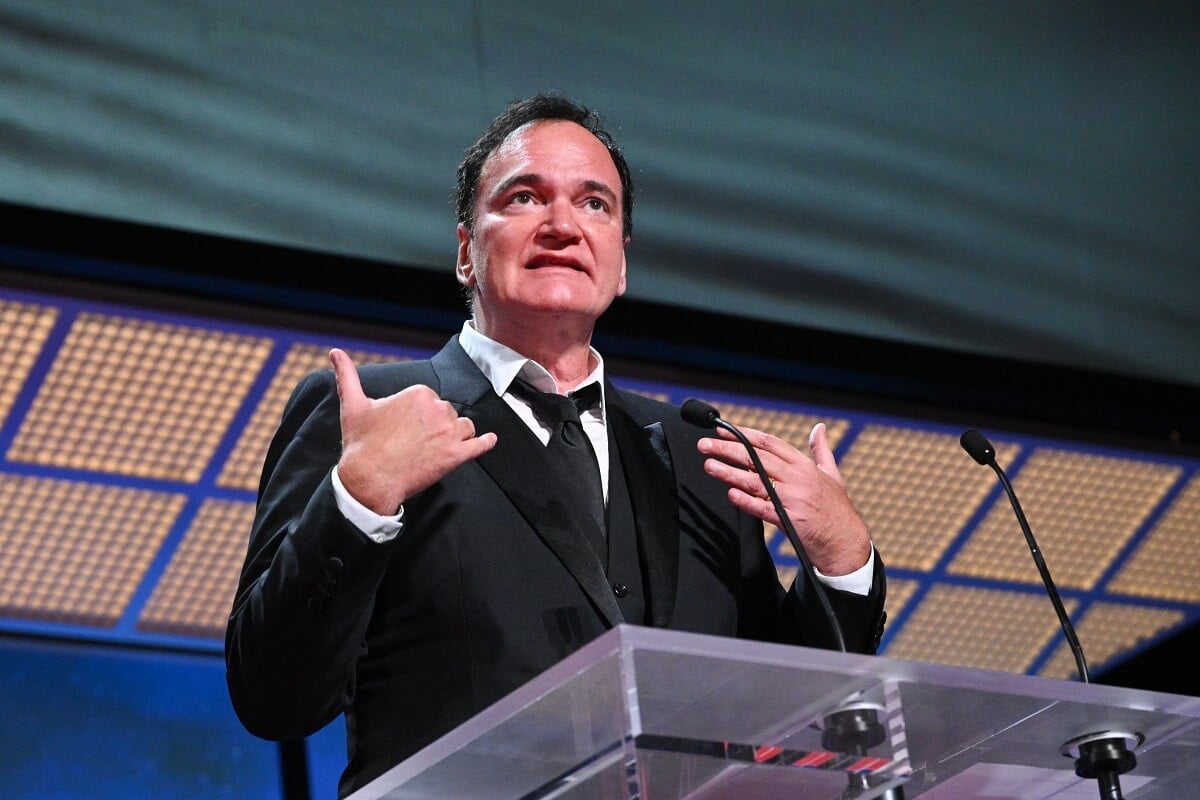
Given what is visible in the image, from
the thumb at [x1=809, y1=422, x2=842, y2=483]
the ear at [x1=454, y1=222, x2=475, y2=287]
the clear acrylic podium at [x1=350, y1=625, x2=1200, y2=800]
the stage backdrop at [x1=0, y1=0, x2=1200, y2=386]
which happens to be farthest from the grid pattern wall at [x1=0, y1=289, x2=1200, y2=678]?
the clear acrylic podium at [x1=350, y1=625, x2=1200, y2=800]

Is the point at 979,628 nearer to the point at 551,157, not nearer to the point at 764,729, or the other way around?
the point at 551,157

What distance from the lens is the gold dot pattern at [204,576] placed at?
398 cm

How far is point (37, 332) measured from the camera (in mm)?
3520

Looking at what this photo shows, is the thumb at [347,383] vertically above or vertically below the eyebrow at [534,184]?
below

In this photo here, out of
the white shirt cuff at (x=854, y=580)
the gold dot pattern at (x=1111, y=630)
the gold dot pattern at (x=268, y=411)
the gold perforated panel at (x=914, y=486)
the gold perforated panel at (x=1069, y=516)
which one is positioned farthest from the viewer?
the gold dot pattern at (x=1111, y=630)

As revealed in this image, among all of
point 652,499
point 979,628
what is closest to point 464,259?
point 652,499

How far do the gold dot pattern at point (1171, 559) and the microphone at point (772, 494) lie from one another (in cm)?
289

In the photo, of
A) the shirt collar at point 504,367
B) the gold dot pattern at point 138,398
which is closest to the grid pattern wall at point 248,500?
the gold dot pattern at point 138,398

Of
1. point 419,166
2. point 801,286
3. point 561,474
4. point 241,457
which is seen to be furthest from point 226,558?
point 561,474

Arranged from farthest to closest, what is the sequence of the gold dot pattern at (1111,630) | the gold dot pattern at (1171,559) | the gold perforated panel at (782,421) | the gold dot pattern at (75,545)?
the gold dot pattern at (1111,630) → the gold dot pattern at (1171,559) → the gold perforated panel at (782,421) → the gold dot pattern at (75,545)

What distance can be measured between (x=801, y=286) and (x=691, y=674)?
2810mm

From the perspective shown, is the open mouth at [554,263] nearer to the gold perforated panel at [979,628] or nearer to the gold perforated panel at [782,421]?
the gold perforated panel at [782,421]

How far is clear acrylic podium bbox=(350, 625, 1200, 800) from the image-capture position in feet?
4.53

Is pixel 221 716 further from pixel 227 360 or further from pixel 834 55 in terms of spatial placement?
pixel 834 55
